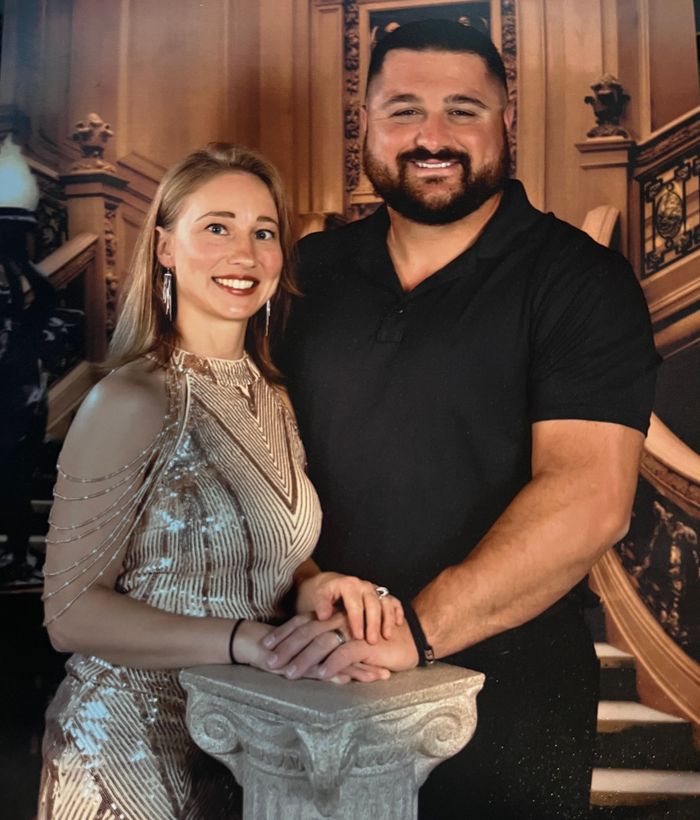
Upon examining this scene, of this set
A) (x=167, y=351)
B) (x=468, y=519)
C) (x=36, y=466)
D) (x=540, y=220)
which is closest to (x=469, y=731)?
(x=468, y=519)

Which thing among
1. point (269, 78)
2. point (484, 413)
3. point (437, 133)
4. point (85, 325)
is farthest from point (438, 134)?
point (85, 325)

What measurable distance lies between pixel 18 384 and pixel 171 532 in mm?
825

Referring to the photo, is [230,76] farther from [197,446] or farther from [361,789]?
[361,789]

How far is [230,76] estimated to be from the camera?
8.71 feet

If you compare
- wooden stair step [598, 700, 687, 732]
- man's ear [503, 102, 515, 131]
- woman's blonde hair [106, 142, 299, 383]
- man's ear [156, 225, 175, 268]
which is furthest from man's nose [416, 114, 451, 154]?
wooden stair step [598, 700, 687, 732]

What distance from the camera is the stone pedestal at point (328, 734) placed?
1827 mm

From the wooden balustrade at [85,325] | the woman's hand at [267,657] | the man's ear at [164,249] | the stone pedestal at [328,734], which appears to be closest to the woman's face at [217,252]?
the man's ear at [164,249]

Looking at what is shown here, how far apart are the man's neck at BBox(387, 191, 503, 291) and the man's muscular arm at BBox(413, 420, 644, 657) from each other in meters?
0.44

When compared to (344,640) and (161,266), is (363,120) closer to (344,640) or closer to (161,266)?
(161,266)

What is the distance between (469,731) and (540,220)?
114 centimetres

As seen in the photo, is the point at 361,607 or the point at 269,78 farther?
the point at 269,78

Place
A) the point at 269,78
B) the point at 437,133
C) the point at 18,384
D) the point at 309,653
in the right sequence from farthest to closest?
the point at 18,384 < the point at 269,78 < the point at 437,133 < the point at 309,653

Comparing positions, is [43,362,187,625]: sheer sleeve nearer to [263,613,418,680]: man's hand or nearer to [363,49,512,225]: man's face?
[263,613,418,680]: man's hand

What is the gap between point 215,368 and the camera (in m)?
2.33
